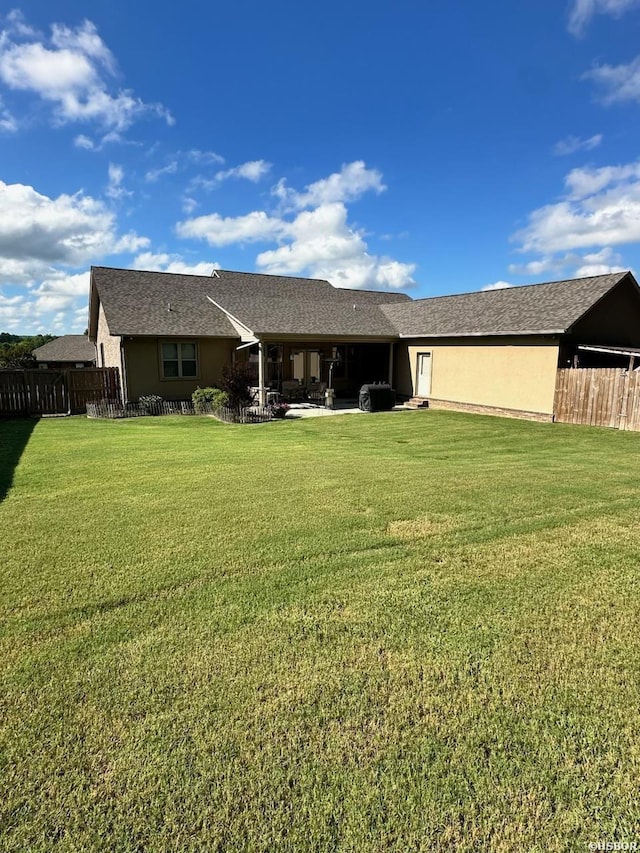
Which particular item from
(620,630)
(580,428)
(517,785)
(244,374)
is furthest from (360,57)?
(517,785)

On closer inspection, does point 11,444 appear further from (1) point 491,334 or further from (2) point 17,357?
(2) point 17,357

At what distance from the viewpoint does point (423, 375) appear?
21.2 meters

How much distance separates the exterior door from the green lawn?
14.6m

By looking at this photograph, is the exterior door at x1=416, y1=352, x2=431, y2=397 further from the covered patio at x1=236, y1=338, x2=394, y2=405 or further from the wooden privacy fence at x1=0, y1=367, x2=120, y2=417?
the wooden privacy fence at x1=0, y1=367, x2=120, y2=417

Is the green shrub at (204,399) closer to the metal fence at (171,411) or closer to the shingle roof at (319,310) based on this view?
the metal fence at (171,411)

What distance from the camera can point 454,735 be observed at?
250 cm

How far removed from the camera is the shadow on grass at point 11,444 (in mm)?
7488

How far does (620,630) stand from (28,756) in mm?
3889

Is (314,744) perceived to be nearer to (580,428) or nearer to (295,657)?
(295,657)

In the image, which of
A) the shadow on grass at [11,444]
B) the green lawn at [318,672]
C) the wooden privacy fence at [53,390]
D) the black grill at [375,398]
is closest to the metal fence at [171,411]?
the wooden privacy fence at [53,390]

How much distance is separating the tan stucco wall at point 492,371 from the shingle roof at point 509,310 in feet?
1.68

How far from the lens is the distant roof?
19391 millimetres

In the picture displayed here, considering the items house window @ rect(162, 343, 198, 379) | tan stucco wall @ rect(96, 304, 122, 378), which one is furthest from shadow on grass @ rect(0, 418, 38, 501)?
house window @ rect(162, 343, 198, 379)

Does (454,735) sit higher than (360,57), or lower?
lower
